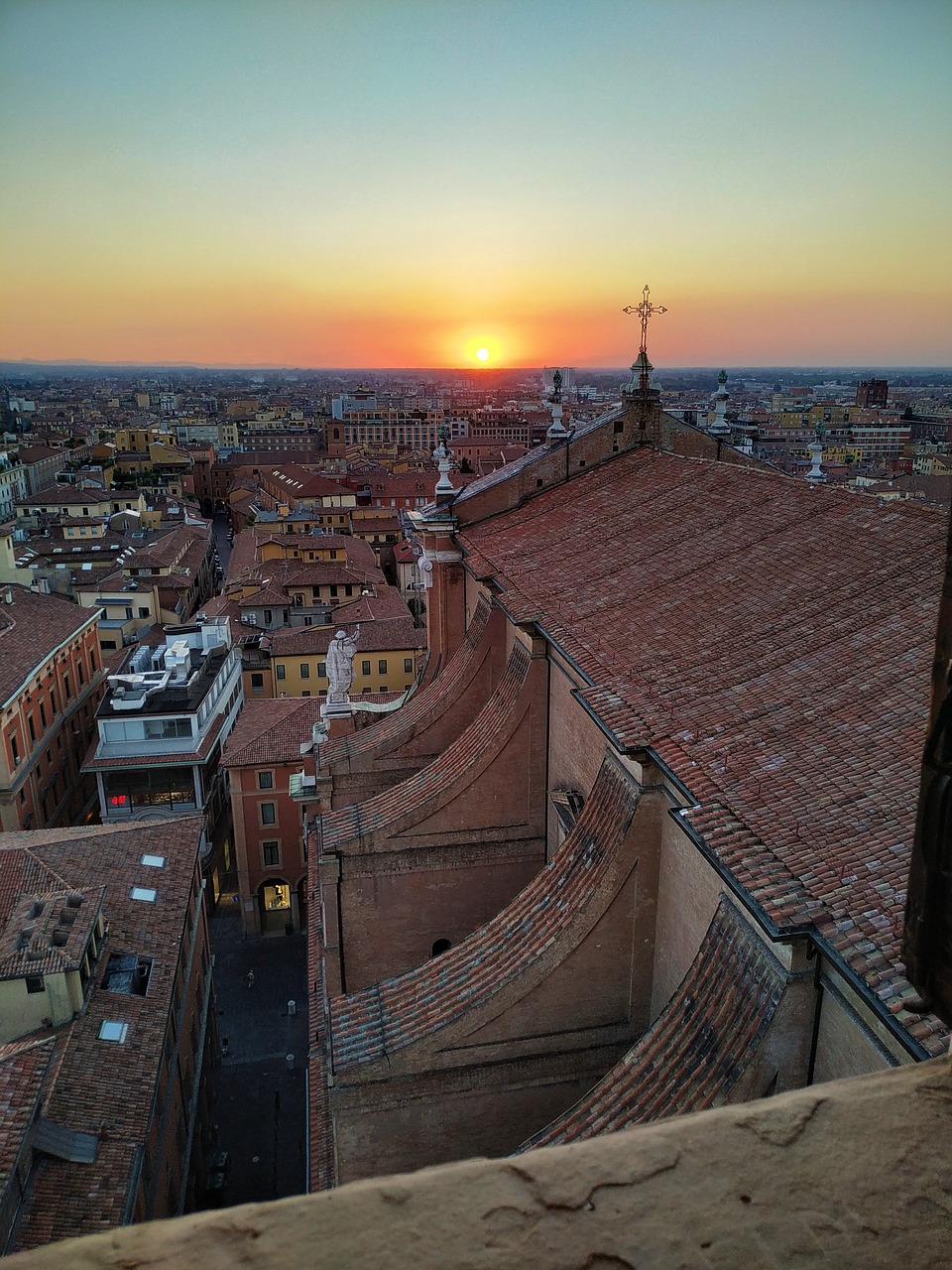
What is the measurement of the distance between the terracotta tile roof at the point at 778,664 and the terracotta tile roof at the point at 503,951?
139 centimetres

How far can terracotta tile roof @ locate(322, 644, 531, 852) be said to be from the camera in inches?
552

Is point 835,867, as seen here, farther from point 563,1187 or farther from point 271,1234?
point 271,1234

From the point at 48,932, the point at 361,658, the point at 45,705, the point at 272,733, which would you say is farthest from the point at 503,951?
the point at 361,658

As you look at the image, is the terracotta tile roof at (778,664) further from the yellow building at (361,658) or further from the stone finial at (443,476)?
the yellow building at (361,658)

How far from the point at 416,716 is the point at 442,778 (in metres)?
3.36

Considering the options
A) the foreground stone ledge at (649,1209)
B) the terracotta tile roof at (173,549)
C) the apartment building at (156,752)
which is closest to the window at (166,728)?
the apartment building at (156,752)

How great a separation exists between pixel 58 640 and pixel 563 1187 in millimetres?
36811

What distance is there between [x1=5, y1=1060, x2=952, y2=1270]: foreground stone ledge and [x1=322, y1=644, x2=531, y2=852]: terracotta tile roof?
38.3 feet

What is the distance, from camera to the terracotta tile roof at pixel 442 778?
14.0 m

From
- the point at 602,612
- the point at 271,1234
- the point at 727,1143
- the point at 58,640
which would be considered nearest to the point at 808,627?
the point at 602,612

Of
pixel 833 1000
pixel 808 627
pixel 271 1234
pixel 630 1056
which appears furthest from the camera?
pixel 808 627

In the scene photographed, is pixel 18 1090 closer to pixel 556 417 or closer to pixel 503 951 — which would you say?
pixel 503 951

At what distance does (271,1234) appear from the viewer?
5.67 feet

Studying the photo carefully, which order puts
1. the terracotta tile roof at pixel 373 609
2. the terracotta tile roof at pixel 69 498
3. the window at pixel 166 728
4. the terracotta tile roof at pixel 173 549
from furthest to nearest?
the terracotta tile roof at pixel 69 498, the terracotta tile roof at pixel 173 549, the terracotta tile roof at pixel 373 609, the window at pixel 166 728
